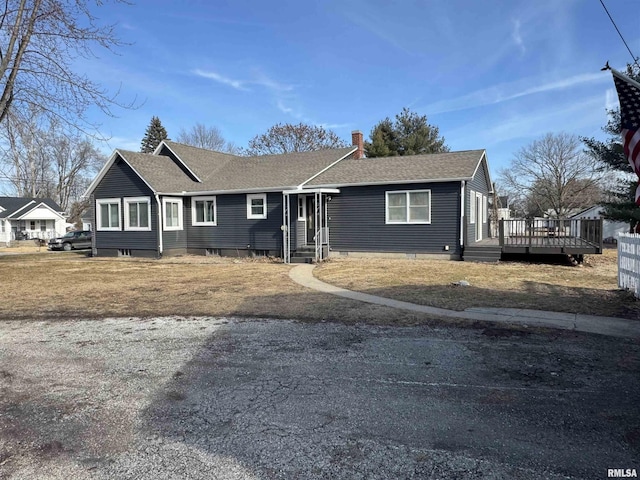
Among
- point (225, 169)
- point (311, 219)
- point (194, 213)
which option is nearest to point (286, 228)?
point (311, 219)

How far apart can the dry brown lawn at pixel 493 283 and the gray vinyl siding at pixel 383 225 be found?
3.80 ft

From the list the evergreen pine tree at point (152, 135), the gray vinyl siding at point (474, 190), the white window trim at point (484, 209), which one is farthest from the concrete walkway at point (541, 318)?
the evergreen pine tree at point (152, 135)

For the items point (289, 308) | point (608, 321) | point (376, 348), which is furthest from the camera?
point (289, 308)

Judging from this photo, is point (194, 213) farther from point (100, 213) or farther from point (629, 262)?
point (629, 262)

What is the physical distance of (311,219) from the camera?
19.2 meters

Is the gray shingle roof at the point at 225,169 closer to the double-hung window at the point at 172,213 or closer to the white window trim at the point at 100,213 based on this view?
the double-hung window at the point at 172,213

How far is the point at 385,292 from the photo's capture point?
32.8 ft

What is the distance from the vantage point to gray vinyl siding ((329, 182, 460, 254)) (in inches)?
652

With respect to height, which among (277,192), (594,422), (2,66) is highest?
(2,66)

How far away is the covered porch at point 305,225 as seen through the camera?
57.1ft

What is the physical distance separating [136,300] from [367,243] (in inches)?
413

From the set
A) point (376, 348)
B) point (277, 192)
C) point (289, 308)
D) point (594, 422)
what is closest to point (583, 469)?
point (594, 422)

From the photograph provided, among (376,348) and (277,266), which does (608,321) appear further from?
(277,266)

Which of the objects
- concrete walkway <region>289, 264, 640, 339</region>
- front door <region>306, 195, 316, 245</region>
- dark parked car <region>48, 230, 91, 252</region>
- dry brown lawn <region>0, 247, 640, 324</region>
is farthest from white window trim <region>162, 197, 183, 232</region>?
dark parked car <region>48, 230, 91, 252</region>
